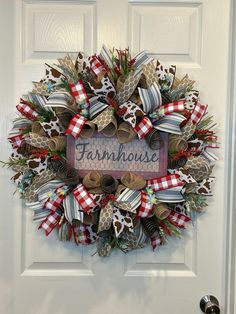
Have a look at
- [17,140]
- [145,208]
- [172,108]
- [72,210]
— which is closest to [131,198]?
[145,208]

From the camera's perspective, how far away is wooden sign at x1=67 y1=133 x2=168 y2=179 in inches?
42.4

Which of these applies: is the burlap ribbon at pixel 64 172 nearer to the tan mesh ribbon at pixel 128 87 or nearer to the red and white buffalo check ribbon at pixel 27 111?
the red and white buffalo check ribbon at pixel 27 111

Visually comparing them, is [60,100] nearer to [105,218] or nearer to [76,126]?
[76,126]

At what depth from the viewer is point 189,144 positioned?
3.57 ft

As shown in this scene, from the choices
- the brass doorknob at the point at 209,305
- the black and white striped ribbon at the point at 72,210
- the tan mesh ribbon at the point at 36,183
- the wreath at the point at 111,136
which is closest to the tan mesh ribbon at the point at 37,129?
the wreath at the point at 111,136

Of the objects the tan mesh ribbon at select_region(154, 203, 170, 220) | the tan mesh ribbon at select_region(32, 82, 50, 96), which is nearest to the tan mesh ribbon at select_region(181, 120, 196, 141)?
the tan mesh ribbon at select_region(154, 203, 170, 220)

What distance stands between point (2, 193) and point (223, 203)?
772mm

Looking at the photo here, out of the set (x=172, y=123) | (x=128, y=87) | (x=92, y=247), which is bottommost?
(x=92, y=247)

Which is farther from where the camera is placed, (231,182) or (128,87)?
(231,182)

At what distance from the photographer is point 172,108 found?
3.41 ft

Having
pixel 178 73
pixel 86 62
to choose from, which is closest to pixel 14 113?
pixel 86 62

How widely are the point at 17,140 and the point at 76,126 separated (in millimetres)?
219

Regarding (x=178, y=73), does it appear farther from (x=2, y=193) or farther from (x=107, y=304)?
(x=107, y=304)

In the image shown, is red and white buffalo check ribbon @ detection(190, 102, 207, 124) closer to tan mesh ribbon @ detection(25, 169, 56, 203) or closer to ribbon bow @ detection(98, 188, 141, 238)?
ribbon bow @ detection(98, 188, 141, 238)
